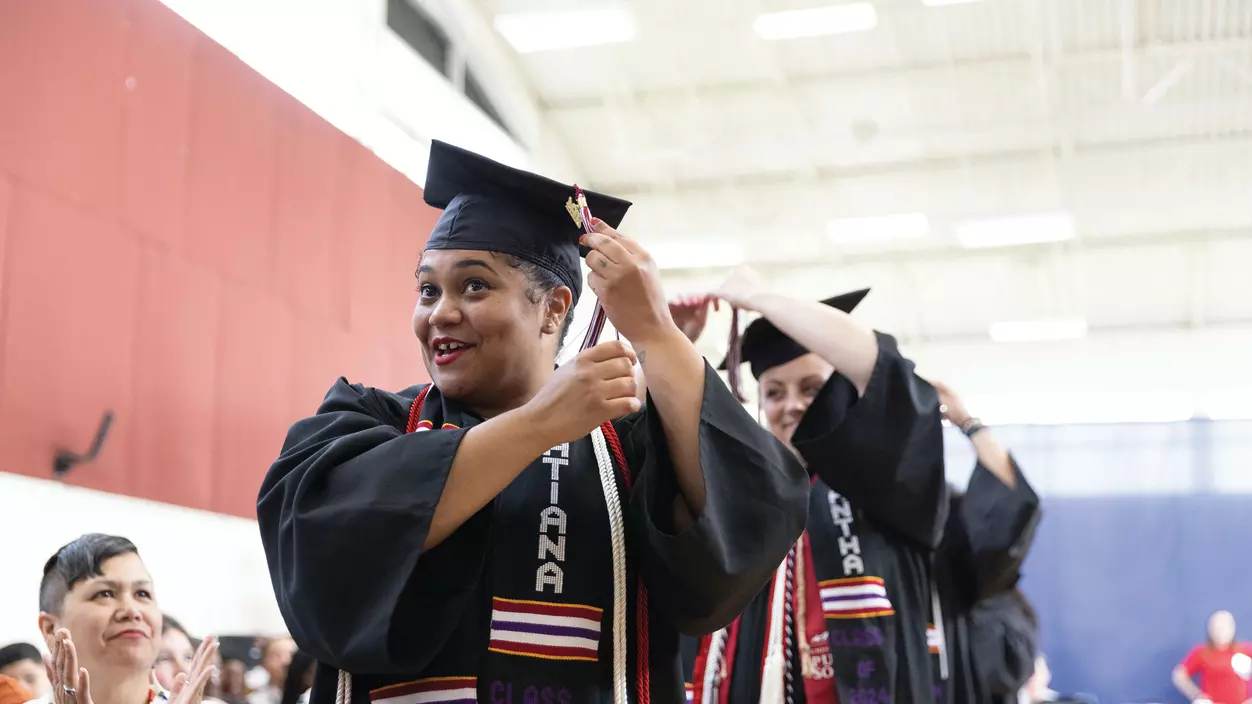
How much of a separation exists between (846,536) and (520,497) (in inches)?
48.7

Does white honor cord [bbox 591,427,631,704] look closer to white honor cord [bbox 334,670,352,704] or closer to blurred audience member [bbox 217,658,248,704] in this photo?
white honor cord [bbox 334,670,352,704]

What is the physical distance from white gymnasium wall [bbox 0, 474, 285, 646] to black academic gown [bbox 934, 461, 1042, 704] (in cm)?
345

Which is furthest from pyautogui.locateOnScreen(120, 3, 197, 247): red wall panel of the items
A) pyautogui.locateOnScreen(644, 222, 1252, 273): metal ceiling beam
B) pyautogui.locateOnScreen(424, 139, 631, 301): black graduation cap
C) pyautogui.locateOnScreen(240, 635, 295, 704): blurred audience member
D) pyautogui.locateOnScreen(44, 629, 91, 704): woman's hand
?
pyautogui.locateOnScreen(644, 222, 1252, 273): metal ceiling beam

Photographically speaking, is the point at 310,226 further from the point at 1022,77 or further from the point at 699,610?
the point at 1022,77

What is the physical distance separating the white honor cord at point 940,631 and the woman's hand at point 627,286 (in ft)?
4.81

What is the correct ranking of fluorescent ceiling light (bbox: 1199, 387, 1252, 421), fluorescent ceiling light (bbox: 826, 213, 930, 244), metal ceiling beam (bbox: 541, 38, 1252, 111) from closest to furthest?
metal ceiling beam (bbox: 541, 38, 1252, 111)
fluorescent ceiling light (bbox: 826, 213, 930, 244)
fluorescent ceiling light (bbox: 1199, 387, 1252, 421)

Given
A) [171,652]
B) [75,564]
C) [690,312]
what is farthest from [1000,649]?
[171,652]

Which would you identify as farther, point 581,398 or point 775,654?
point 775,654

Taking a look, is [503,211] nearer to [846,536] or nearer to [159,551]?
[846,536]

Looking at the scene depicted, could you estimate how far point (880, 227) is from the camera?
14398mm

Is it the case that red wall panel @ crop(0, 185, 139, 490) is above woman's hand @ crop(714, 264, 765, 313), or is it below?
above

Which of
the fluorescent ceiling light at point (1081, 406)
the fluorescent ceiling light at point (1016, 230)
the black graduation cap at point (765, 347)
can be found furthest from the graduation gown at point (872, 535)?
the fluorescent ceiling light at point (1081, 406)

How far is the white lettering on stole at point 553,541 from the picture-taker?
5.09 feet

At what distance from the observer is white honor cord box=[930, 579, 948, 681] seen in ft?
8.89
